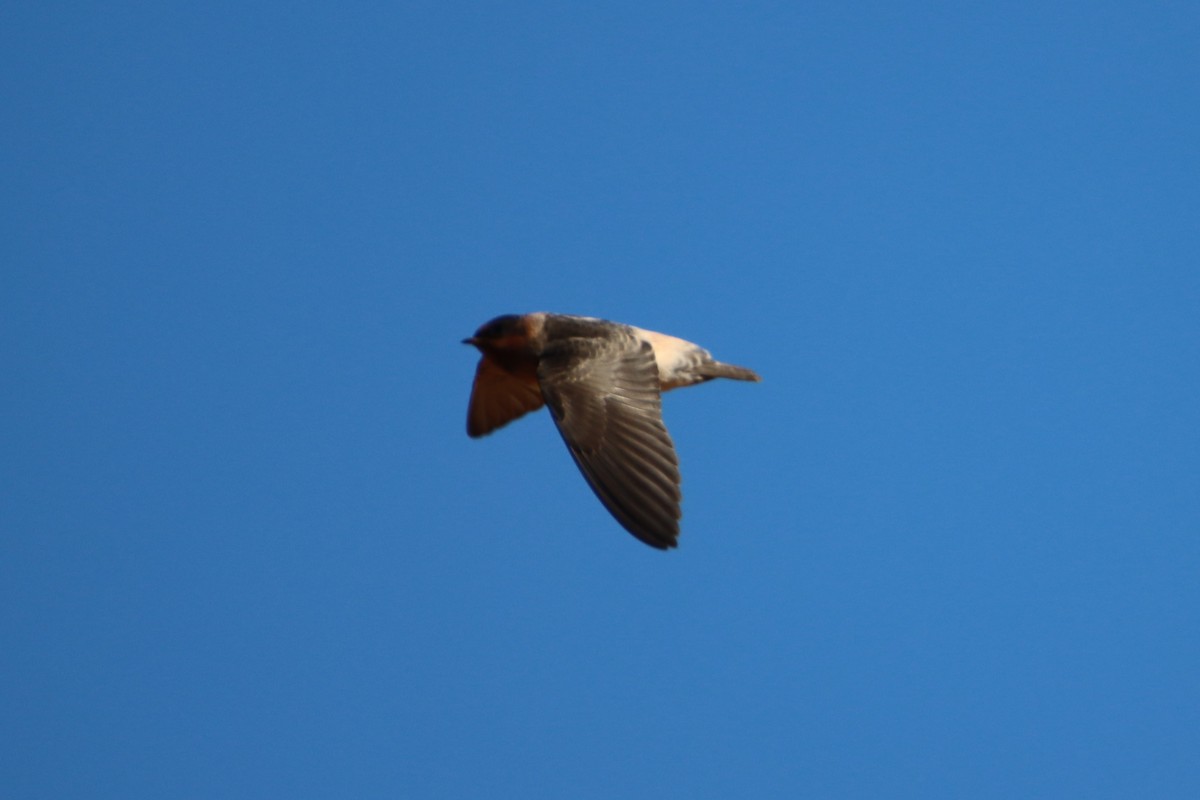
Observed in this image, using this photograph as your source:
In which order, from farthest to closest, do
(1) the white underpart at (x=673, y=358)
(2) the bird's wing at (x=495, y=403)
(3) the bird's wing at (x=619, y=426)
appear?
1. (2) the bird's wing at (x=495, y=403)
2. (1) the white underpart at (x=673, y=358)
3. (3) the bird's wing at (x=619, y=426)

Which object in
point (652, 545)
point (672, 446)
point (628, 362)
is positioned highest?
point (628, 362)

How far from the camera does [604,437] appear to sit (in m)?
6.95

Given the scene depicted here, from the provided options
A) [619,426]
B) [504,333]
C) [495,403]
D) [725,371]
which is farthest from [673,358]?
[495,403]

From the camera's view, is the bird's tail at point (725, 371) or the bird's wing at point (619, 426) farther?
the bird's tail at point (725, 371)

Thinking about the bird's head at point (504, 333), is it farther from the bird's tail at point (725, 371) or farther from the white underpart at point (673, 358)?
the bird's tail at point (725, 371)

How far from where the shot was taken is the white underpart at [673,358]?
26.0 feet

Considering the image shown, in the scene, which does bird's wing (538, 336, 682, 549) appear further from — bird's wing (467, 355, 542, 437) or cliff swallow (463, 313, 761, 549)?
bird's wing (467, 355, 542, 437)

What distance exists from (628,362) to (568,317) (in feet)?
1.82

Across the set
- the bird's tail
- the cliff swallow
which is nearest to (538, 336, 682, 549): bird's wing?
the cliff swallow

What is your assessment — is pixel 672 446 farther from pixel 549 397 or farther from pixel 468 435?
pixel 468 435

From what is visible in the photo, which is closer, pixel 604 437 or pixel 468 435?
pixel 604 437

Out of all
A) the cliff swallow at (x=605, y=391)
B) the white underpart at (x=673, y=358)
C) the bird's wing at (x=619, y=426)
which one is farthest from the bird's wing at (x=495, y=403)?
the bird's wing at (x=619, y=426)

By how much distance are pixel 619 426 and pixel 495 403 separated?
1.82 metres

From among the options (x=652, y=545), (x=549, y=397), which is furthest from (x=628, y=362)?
(x=652, y=545)
